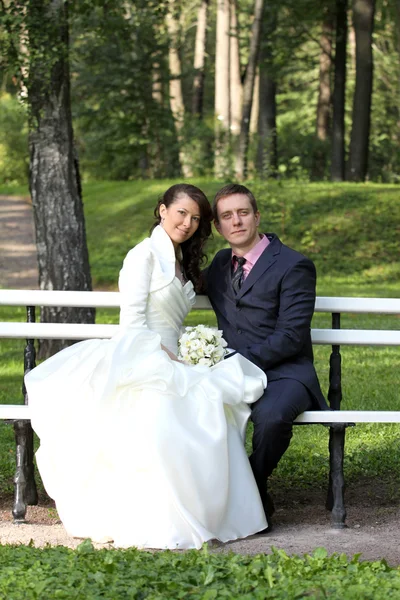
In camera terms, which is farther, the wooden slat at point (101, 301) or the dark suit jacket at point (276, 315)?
the wooden slat at point (101, 301)

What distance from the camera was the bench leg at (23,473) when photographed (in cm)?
515

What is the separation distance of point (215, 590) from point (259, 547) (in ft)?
3.83

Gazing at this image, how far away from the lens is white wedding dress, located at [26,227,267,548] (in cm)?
456

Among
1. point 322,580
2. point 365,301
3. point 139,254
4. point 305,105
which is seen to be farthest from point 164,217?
point 305,105

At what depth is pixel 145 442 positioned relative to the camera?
4578 mm

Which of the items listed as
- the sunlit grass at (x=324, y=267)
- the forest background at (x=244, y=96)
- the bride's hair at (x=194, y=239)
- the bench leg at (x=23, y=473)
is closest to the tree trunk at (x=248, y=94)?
the forest background at (x=244, y=96)

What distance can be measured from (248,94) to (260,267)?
18048 millimetres

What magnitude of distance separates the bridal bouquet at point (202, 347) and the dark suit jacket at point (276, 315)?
0.67 feet

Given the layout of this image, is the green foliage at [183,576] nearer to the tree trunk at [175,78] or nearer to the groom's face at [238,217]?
the groom's face at [238,217]

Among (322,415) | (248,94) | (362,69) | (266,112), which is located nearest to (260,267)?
(322,415)

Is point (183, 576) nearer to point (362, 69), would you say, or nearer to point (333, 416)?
point (333, 416)

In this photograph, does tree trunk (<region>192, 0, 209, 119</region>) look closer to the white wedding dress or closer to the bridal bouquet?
the bridal bouquet

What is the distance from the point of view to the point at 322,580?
→ 11.9 ft

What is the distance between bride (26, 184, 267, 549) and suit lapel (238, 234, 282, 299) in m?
0.43
